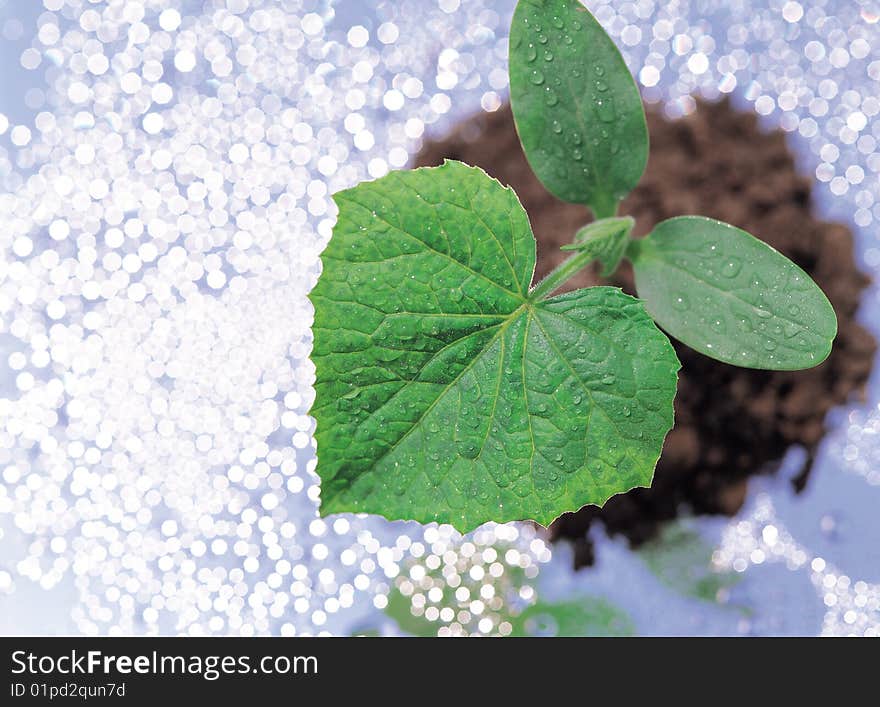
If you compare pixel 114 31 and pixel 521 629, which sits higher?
pixel 114 31

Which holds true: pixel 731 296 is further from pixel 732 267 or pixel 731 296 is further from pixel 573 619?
pixel 573 619

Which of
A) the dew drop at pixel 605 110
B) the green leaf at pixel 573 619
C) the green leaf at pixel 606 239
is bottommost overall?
the green leaf at pixel 573 619

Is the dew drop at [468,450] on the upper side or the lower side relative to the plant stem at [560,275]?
lower

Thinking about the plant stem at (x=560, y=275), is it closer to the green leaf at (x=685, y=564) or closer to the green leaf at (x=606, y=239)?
the green leaf at (x=606, y=239)

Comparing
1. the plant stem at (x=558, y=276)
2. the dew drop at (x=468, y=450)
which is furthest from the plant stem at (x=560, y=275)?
the dew drop at (x=468, y=450)

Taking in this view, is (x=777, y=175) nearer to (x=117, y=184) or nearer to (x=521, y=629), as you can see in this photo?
(x=521, y=629)


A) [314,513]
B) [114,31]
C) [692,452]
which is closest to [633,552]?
[692,452]
